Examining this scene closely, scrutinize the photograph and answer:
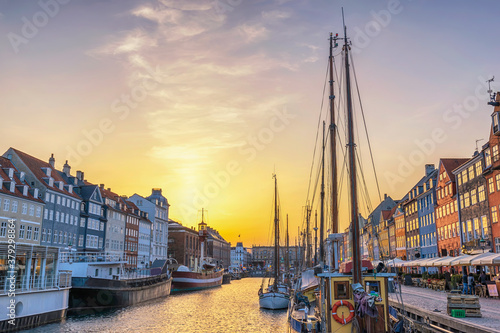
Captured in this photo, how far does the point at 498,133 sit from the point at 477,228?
47.2 feet

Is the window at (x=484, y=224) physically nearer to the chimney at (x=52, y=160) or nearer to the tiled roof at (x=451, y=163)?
the tiled roof at (x=451, y=163)

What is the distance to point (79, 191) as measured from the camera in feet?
244

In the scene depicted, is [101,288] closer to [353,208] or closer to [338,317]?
[338,317]

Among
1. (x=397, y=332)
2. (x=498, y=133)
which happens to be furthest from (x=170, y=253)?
(x=397, y=332)

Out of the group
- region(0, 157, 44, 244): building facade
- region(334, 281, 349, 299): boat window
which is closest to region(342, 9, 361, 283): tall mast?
region(334, 281, 349, 299): boat window

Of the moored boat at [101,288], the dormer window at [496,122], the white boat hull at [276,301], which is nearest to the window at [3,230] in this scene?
the moored boat at [101,288]

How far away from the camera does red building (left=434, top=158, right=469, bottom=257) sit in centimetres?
5784

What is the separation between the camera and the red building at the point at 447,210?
190 ft

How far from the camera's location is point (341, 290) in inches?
743

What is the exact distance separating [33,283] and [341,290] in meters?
27.2

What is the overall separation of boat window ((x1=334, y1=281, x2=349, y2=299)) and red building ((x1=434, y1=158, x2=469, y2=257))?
42.8 m

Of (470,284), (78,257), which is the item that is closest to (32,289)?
(78,257)

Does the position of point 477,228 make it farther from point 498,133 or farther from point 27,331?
point 27,331

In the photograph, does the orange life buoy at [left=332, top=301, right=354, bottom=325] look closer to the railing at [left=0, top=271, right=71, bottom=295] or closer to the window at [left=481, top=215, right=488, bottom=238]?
the railing at [left=0, top=271, right=71, bottom=295]
